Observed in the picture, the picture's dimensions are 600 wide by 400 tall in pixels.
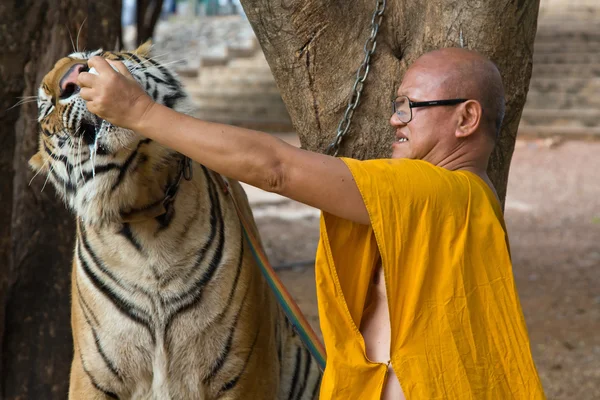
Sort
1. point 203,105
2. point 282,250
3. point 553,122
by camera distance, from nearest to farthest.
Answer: point 282,250 < point 553,122 < point 203,105

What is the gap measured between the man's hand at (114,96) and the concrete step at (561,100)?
13655 mm

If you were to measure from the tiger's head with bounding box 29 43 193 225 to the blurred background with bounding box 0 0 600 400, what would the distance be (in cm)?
21

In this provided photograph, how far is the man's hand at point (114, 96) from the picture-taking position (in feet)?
6.87

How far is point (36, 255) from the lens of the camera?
432 cm

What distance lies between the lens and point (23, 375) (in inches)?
168

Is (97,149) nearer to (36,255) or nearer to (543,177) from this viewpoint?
(36,255)

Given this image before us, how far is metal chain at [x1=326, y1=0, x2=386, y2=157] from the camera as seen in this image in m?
2.88

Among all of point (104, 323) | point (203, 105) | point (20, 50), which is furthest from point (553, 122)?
point (104, 323)

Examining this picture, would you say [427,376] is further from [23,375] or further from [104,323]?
[23,375]

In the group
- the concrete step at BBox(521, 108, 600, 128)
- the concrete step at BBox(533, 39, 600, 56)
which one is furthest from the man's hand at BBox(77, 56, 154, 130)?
the concrete step at BBox(533, 39, 600, 56)

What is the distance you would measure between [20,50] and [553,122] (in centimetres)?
1219

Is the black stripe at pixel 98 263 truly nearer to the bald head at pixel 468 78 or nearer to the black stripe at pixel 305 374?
the black stripe at pixel 305 374

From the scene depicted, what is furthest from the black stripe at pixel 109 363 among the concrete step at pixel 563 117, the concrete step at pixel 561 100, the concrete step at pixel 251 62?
the concrete step at pixel 251 62

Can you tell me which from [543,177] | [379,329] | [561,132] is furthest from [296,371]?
[561,132]
